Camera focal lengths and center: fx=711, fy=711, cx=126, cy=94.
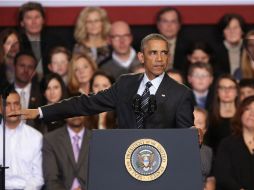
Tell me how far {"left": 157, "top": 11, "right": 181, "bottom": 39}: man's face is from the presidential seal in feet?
12.1

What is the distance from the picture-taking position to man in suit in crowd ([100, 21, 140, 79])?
6578 millimetres

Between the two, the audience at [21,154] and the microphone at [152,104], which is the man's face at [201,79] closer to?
the audience at [21,154]

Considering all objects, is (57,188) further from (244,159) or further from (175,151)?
(175,151)

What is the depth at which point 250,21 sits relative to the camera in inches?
283

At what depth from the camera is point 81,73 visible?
6.29 metres

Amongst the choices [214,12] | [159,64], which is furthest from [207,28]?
[159,64]

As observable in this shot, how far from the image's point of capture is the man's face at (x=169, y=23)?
6.78 meters

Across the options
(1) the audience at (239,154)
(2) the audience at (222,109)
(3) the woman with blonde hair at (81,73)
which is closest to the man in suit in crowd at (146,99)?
(1) the audience at (239,154)

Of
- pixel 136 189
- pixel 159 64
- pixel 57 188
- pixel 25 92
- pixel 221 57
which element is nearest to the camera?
pixel 136 189

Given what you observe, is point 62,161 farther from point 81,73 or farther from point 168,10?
point 168,10

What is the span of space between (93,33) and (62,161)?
1625mm

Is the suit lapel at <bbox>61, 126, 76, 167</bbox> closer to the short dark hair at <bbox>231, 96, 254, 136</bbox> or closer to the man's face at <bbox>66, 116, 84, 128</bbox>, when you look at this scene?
the man's face at <bbox>66, 116, 84, 128</bbox>

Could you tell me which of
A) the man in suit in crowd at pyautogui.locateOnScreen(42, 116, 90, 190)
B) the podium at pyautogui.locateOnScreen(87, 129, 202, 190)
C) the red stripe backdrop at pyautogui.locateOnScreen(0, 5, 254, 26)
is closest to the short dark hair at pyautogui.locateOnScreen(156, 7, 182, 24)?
the red stripe backdrop at pyautogui.locateOnScreen(0, 5, 254, 26)

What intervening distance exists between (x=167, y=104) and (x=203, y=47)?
322 centimetres
